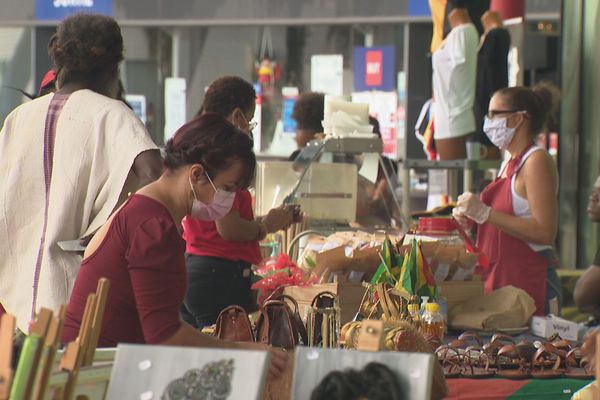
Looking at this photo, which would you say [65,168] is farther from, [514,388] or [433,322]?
[514,388]

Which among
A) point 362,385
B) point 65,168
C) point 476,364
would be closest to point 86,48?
point 65,168

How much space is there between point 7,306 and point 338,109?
8.21 feet

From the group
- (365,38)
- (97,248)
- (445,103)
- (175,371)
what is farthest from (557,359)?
(365,38)

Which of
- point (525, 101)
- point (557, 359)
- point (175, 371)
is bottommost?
point (557, 359)

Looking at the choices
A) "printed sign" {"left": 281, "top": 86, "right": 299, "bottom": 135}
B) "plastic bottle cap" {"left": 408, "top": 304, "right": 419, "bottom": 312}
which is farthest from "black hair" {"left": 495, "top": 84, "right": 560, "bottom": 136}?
"printed sign" {"left": 281, "top": 86, "right": 299, "bottom": 135}

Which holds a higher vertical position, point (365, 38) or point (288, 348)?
point (365, 38)

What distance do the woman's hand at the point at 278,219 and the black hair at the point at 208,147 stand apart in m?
1.66

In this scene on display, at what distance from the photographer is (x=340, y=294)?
3.95 m

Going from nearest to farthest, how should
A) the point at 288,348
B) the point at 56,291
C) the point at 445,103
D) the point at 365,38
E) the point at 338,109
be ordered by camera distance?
the point at 288,348 < the point at 56,291 < the point at 338,109 < the point at 445,103 < the point at 365,38

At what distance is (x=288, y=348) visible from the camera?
3.16 m

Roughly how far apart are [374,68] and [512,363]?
288 inches

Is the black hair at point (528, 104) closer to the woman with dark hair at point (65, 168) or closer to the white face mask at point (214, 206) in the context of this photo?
the woman with dark hair at point (65, 168)

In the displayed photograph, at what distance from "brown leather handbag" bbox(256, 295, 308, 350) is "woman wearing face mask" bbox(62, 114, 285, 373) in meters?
0.35

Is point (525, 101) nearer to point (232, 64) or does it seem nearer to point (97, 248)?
point (97, 248)
